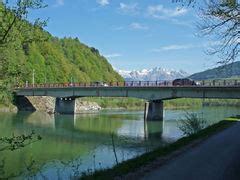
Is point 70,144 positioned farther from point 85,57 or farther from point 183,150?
point 85,57

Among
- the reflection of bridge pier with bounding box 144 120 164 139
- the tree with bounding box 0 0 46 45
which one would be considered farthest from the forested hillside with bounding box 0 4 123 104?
the reflection of bridge pier with bounding box 144 120 164 139

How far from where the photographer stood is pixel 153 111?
84500 mm

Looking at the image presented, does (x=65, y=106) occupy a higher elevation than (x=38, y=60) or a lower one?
lower

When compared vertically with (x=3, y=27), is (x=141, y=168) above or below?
below

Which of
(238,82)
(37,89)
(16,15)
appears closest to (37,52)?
(37,89)

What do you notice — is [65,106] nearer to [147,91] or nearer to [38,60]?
[147,91]

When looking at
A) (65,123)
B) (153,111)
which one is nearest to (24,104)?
(153,111)

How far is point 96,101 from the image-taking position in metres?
140

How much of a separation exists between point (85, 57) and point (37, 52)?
2167 inches

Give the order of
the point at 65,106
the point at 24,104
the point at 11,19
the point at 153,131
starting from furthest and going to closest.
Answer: the point at 24,104 → the point at 65,106 → the point at 153,131 → the point at 11,19

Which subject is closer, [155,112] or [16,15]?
[16,15]

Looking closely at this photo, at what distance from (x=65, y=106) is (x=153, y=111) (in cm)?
2643

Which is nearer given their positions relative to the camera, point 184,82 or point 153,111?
point 184,82

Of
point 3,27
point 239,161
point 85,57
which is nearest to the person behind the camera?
point 3,27
